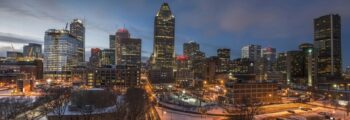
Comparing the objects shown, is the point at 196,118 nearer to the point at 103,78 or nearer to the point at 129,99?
the point at 129,99

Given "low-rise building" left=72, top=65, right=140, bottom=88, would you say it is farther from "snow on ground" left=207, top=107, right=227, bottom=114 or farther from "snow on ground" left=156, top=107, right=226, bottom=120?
"snow on ground" left=207, top=107, right=227, bottom=114

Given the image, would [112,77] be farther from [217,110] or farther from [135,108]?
[135,108]

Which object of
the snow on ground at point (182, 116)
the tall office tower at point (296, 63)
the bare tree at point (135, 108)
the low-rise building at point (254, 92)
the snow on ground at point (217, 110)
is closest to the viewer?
the bare tree at point (135, 108)

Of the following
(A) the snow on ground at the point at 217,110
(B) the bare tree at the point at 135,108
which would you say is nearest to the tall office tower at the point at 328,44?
(A) the snow on ground at the point at 217,110

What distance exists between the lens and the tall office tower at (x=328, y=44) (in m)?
175

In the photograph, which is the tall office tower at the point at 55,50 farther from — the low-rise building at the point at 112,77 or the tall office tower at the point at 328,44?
the tall office tower at the point at 328,44

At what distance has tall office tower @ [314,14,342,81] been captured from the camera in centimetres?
17509

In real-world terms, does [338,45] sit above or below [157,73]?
above

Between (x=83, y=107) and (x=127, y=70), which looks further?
(x=127, y=70)

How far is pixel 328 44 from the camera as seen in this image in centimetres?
18612

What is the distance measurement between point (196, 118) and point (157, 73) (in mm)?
119620

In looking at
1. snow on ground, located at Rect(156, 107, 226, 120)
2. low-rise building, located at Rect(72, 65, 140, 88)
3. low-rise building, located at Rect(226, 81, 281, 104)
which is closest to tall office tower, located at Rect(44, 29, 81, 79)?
low-rise building, located at Rect(72, 65, 140, 88)

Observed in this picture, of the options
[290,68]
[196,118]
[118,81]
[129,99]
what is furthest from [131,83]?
[290,68]

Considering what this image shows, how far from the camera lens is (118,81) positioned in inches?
3893
